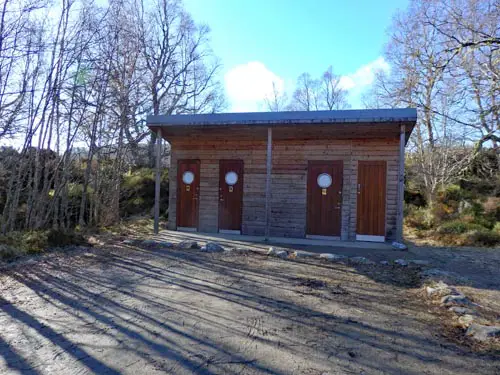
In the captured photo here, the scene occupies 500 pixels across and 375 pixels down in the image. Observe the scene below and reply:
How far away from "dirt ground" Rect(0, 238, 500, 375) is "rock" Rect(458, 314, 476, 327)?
0.71 feet

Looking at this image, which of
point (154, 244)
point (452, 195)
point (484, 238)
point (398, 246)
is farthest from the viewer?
point (452, 195)

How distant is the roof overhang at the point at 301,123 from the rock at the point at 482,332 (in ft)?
15.0

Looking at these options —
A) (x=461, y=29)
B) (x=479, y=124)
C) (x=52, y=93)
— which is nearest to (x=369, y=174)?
(x=461, y=29)

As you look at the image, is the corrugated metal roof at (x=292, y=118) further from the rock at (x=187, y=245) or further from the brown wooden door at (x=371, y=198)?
the rock at (x=187, y=245)

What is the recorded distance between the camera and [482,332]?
2787 mm

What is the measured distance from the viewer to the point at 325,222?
27.3 ft

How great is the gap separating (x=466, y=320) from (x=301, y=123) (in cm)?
485

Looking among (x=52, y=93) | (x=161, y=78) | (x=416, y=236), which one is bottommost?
(x=416, y=236)

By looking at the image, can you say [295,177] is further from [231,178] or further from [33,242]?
[33,242]

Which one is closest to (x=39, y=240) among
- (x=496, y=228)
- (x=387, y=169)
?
(x=387, y=169)

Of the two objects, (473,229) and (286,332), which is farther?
(473,229)

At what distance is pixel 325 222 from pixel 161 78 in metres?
14.6

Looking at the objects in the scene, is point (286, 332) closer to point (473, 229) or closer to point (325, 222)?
point (325, 222)

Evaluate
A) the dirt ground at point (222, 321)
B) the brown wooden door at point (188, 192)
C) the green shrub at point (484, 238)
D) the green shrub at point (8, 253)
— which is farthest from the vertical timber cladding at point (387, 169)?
the green shrub at point (8, 253)
